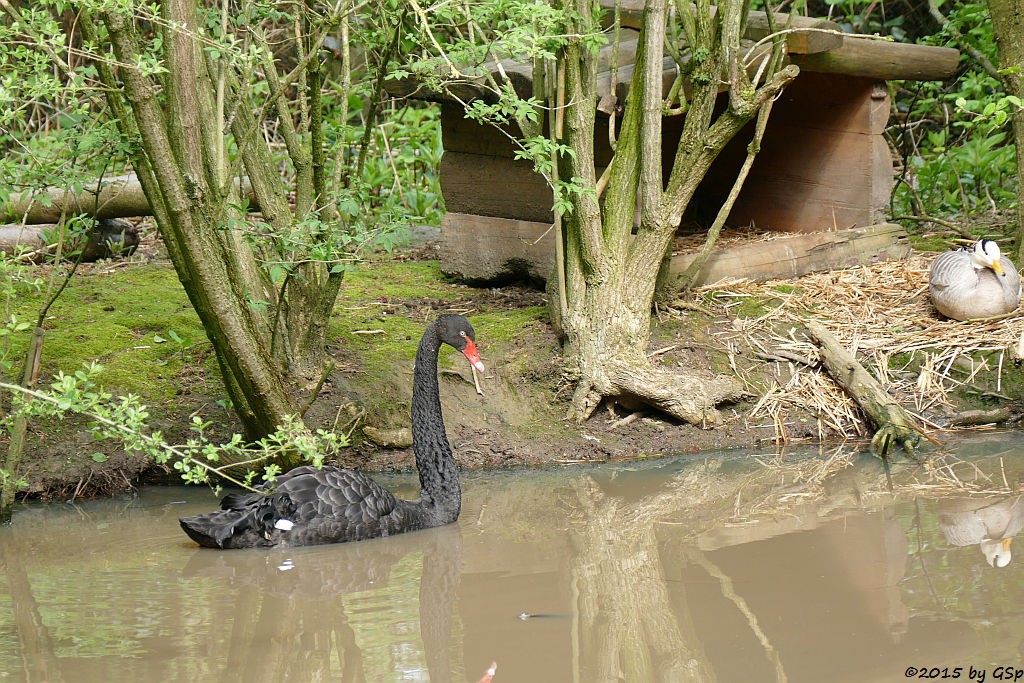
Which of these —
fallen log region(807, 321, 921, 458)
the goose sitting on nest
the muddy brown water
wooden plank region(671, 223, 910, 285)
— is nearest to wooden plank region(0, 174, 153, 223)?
the muddy brown water

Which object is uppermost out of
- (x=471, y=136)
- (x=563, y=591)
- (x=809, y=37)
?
(x=809, y=37)

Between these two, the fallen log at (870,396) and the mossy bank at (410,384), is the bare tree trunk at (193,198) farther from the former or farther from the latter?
the fallen log at (870,396)

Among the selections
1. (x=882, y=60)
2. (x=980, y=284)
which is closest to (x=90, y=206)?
(x=882, y=60)

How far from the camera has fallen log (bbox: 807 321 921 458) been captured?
5762mm

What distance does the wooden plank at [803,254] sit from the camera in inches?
292

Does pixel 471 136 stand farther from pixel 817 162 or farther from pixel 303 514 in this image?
pixel 303 514

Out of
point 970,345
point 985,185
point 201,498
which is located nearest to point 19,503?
point 201,498

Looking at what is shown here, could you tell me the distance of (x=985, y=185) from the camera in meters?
9.91

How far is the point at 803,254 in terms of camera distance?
7.63 meters

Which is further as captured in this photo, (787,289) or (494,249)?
(494,249)

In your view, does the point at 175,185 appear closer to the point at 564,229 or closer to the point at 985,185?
the point at 564,229

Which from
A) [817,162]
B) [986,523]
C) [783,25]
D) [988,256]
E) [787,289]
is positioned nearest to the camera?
[986,523]

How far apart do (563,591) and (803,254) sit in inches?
180

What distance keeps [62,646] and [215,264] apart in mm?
1963
